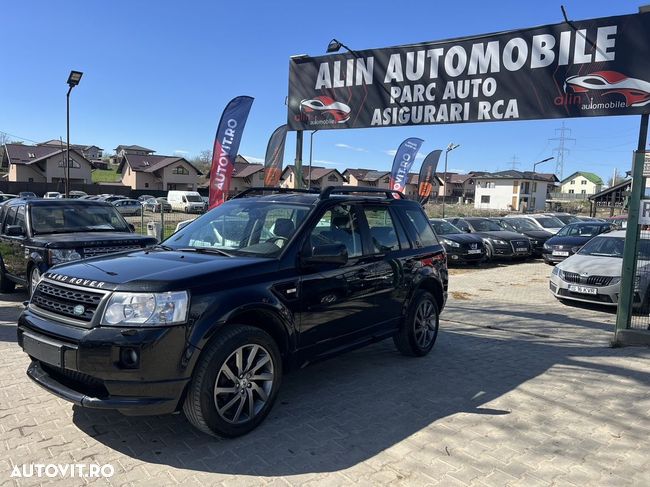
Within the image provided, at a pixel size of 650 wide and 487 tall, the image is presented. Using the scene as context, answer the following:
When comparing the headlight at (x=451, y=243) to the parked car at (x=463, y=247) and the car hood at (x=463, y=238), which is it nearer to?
the parked car at (x=463, y=247)

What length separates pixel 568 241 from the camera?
16203 mm

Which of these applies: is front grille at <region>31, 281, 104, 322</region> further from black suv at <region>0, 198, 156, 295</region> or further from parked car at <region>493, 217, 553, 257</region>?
parked car at <region>493, 217, 553, 257</region>

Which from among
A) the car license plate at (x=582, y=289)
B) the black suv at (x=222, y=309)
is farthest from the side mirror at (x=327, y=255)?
the car license plate at (x=582, y=289)

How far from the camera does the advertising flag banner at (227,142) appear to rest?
12.0 metres

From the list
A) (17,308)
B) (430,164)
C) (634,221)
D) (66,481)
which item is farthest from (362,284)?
(430,164)

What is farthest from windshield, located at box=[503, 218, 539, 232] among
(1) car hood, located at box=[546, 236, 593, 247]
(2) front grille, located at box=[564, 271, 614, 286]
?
(2) front grille, located at box=[564, 271, 614, 286]

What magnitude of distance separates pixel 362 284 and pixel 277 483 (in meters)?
2.09

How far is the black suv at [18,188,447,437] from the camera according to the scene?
10.8ft

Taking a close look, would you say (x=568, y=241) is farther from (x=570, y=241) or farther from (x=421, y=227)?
(x=421, y=227)

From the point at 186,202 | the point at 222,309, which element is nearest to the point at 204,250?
the point at 222,309

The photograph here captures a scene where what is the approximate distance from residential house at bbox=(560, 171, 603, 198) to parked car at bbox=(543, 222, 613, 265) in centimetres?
12210

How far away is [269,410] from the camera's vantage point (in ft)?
12.9

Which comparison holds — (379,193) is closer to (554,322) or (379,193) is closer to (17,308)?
(554,322)

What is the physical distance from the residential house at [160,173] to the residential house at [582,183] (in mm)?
97870
